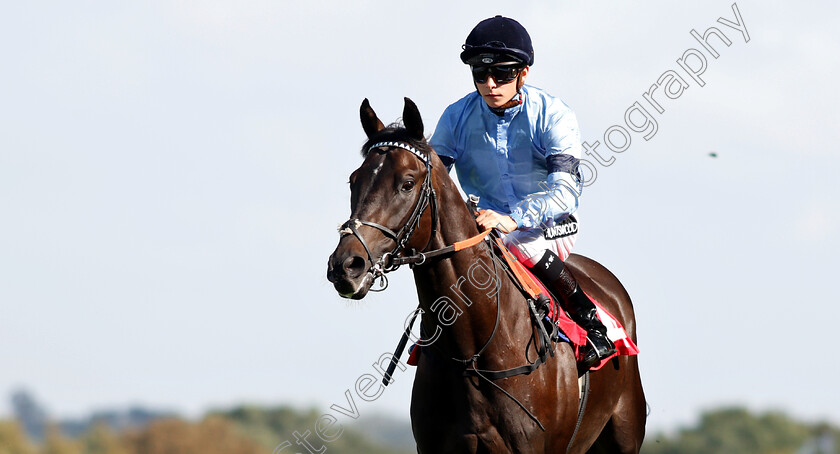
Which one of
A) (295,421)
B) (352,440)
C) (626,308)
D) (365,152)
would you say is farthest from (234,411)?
(365,152)

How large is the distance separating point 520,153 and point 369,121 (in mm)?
1147

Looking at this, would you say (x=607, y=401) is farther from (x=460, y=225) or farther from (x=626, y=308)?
(x=460, y=225)

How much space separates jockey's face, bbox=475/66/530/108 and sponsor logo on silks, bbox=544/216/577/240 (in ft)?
2.81

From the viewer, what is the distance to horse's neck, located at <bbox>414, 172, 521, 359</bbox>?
495 centimetres

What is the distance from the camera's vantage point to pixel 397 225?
462 cm

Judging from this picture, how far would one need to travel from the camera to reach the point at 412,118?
489 centimetres

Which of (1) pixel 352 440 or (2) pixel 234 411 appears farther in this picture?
(2) pixel 234 411

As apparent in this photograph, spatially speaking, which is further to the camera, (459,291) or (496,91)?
(496,91)

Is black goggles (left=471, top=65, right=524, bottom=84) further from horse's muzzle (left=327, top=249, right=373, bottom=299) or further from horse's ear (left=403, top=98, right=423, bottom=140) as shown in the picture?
horse's muzzle (left=327, top=249, right=373, bottom=299)

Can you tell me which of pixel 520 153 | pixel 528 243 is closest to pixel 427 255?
pixel 528 243

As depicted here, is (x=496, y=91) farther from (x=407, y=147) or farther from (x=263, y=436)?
(x=263, y=436)

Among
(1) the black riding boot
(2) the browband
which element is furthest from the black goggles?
(1) the black riding boot

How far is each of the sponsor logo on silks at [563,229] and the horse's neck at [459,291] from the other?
0.80m

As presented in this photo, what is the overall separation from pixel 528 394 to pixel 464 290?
0.68 metres
